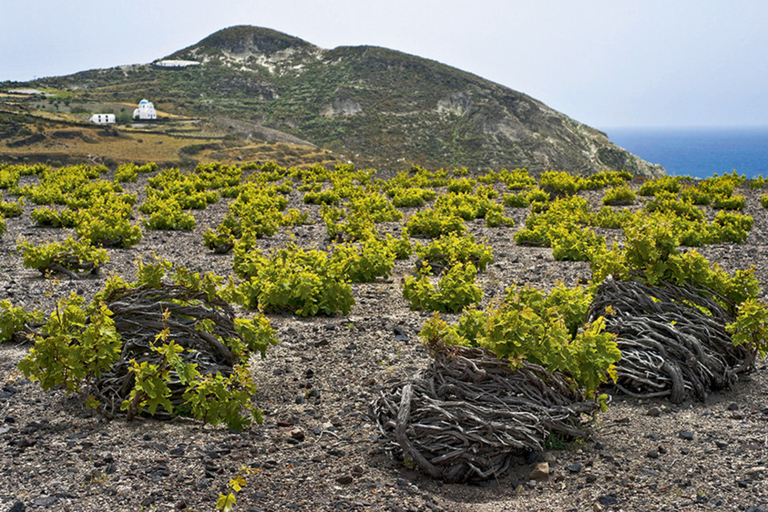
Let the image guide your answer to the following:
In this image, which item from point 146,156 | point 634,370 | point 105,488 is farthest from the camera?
point 146,156

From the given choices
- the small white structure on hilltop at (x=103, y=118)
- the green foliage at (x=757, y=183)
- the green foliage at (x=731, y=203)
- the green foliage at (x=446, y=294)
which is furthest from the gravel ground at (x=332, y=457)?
the small white structure on hilltop at (x=103, y=118)

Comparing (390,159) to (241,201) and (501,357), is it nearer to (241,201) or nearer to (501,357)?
(241,201)

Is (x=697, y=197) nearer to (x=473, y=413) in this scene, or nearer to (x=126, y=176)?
(x=473, y=413)

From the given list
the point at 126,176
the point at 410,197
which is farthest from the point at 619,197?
the point at 126,176

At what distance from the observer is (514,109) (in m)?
99.1

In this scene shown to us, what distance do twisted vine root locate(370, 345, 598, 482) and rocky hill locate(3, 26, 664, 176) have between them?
62881mm

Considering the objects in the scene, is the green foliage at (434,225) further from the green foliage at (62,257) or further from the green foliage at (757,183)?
the green foliage at (757,183)

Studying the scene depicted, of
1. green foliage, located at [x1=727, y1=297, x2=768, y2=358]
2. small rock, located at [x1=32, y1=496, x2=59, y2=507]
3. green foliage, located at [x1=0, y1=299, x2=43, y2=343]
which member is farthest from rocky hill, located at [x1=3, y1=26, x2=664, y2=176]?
small rock, located at [x1=32, y1=496, x2=59, y2=507]

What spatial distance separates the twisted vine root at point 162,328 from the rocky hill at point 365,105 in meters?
62.1

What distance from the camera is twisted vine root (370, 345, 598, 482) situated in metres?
4.21

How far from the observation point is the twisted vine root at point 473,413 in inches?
166

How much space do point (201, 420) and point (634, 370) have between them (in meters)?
3.83

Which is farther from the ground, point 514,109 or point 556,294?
point 514,109

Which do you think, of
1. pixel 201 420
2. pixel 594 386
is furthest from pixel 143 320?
pixel 594 386
